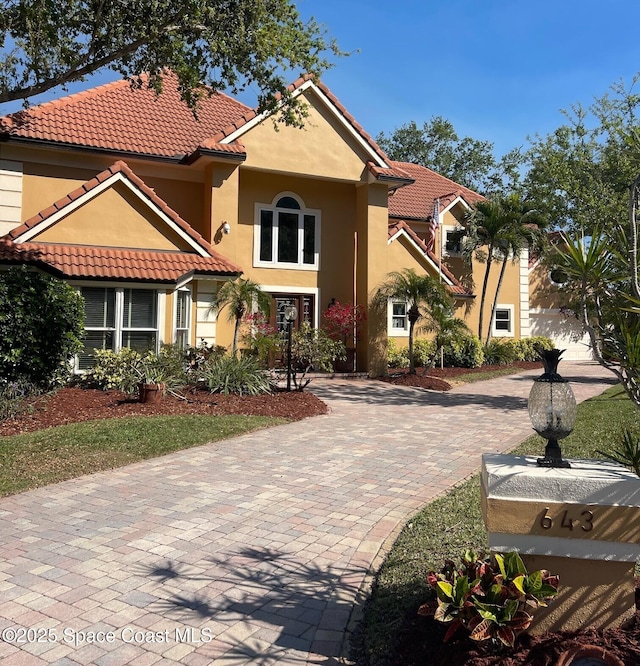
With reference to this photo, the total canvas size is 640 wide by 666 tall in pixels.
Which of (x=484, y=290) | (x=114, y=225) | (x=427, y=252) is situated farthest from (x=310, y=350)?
(x=484, y=290)

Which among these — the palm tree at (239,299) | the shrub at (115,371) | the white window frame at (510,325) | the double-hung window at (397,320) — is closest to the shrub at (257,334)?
the palm tree at (239,299)

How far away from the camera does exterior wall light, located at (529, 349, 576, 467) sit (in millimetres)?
3584

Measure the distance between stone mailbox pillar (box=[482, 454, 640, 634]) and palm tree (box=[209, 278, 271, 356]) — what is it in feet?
42.3

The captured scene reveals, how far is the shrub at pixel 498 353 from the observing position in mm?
25734

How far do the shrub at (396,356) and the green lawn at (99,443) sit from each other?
10398mm

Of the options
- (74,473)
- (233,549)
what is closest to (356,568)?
(233,549)

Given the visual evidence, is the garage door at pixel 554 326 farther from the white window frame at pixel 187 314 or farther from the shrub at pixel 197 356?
the shrub at pixel 197 356

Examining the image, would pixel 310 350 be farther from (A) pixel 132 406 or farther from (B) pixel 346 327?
(A) pixel 132 406

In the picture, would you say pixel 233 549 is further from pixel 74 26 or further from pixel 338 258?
pixel 338 258

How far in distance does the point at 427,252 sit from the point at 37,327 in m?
15.4

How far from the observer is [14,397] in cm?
1133

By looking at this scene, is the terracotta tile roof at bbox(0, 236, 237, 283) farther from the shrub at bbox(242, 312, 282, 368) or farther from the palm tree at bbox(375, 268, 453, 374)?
the palm tree at bbox(375, 268, 453, 374)

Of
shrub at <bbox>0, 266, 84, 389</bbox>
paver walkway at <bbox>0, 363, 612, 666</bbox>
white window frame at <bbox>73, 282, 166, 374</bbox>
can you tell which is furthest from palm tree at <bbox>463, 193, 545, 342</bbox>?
shrub at <bbox>0, 266, 84, 389</bbox>

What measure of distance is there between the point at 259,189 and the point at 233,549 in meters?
16.0
